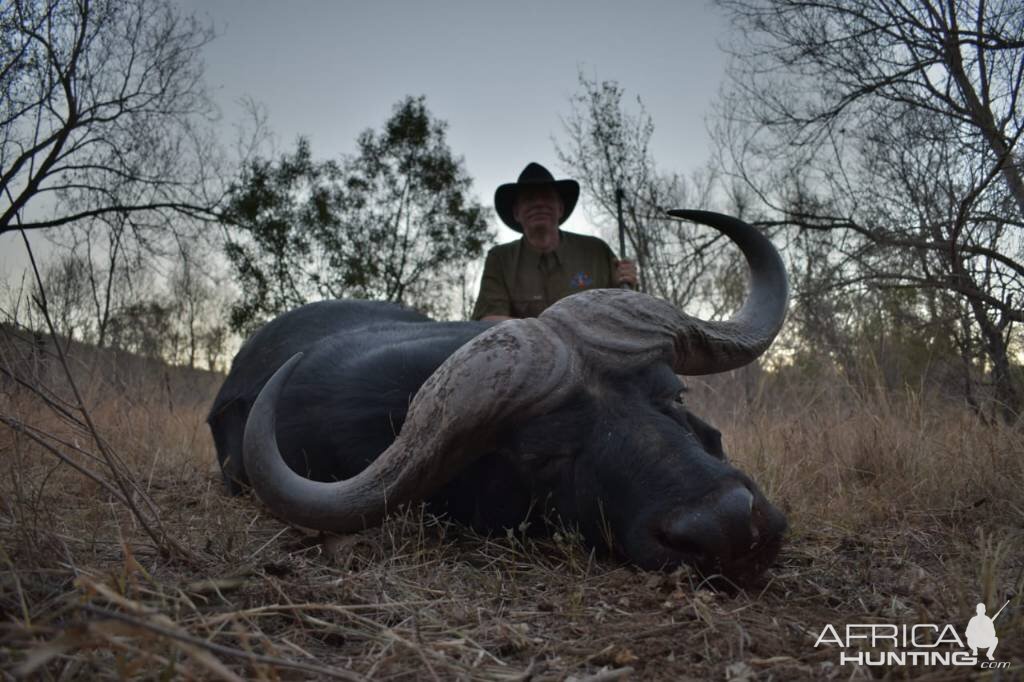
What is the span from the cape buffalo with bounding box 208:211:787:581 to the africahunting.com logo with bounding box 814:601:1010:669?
1.14ft

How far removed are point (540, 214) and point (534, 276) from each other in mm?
528

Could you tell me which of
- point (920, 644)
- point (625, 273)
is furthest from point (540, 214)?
point (920, 644)

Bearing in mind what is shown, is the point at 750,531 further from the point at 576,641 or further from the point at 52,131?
the point at 52,131

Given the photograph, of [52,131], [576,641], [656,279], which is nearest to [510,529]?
[576,641]

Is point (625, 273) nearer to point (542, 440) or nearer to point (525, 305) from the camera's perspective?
point (525, 305)

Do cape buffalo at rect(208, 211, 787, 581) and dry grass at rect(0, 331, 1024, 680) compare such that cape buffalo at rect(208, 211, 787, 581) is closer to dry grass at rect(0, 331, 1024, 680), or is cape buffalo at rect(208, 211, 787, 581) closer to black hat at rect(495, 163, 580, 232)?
dry grass at rect(0, 331, 1024, 680)

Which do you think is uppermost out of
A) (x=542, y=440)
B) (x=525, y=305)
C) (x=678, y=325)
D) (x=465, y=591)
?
(x=525, y=305)

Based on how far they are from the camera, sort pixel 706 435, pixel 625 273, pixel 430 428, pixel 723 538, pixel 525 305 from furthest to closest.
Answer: pixel 525 305
pixel 625 273
pixel 706 435
pixel 430 428
pixel 723 538

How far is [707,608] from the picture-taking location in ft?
5.43

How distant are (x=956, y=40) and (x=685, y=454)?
448cm

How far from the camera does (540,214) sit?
5.97m

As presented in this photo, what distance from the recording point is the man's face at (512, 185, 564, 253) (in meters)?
5.96

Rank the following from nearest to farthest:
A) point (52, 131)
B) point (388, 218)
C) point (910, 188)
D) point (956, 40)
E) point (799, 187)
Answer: point (956, 40) < point (910, 188) < point (799, 187) < point (52, 131) < point (388, 218)

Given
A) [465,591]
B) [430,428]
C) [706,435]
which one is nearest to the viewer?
Answer: [465,591]
